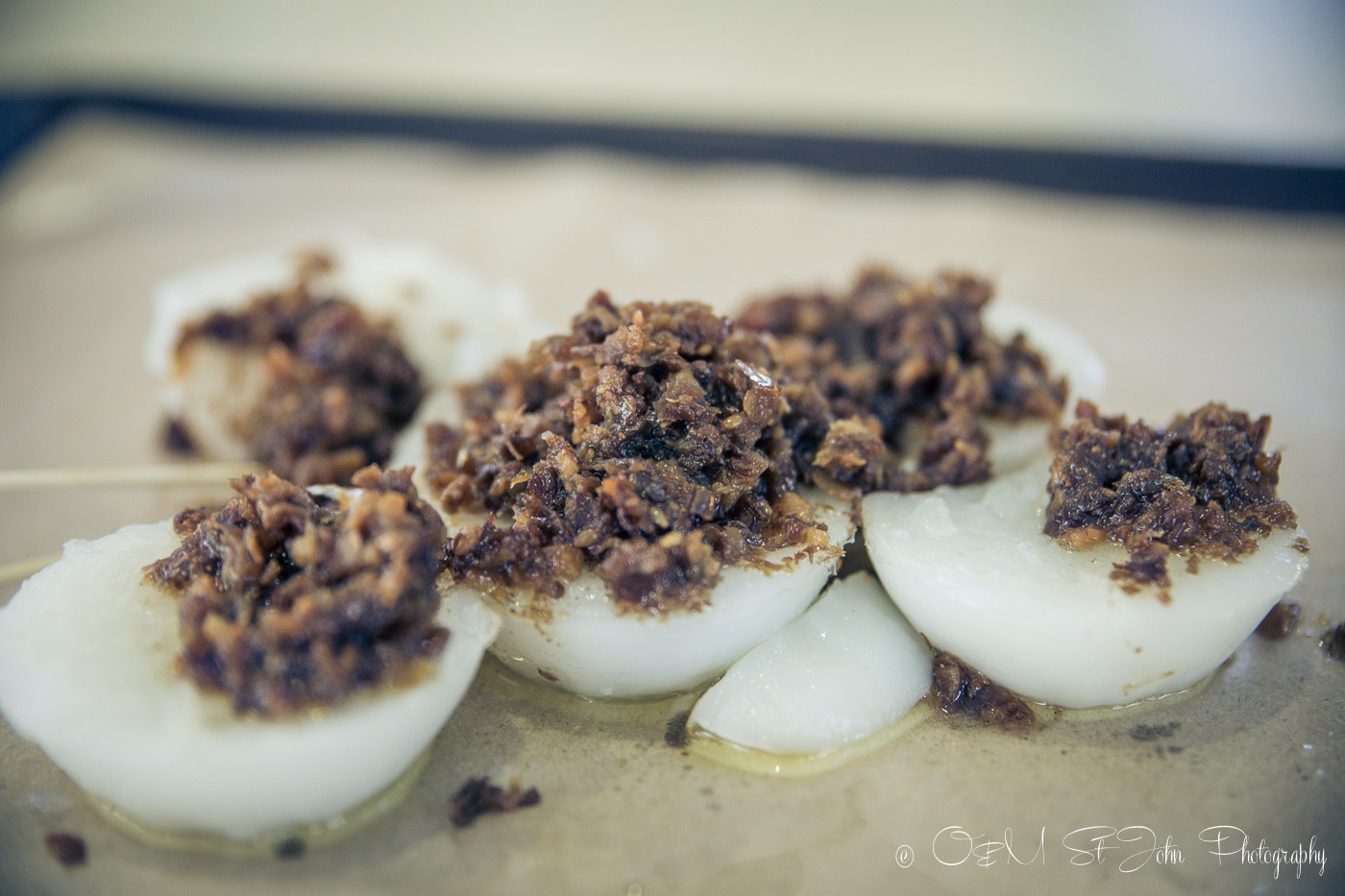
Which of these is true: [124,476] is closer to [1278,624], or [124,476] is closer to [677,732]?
[677,732]

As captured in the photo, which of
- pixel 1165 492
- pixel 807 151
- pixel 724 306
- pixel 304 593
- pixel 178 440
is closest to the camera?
pixel 304 593

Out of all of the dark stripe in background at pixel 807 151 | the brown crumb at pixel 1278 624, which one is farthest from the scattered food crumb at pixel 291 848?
the dark stripe in background at pixel 807 151

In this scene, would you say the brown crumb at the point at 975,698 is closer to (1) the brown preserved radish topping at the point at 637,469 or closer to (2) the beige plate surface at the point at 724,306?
(2) the beige plate surface at the point at 724,306

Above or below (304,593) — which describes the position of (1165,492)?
above

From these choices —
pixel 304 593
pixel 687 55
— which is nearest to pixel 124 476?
pixel 304 593

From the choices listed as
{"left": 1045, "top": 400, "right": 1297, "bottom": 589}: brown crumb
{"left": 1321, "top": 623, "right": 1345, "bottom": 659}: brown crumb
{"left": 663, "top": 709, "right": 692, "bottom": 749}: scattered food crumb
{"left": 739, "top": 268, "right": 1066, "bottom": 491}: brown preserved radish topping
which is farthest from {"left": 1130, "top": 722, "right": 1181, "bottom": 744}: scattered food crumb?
{"left": 663, "top": 709, "right": 692, "bottom": 749}: scattered food crumb

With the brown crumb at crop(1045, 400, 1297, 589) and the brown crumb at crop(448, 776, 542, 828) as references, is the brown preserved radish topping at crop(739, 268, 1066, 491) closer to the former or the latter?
the brown crumb at crop(1045, 400, 1297, 589)

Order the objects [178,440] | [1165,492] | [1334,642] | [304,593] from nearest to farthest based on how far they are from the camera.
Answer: [304,593] → [1165,492] → [1334,642] → [178,440]
